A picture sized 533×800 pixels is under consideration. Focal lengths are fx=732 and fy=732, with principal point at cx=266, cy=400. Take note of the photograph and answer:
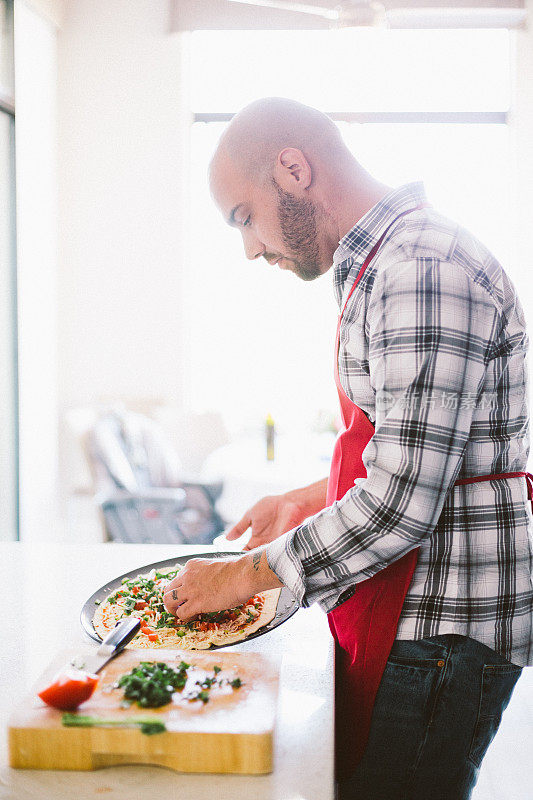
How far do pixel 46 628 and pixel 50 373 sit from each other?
366 centimetres

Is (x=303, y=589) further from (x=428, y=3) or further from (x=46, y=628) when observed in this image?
(x=428, y=3)

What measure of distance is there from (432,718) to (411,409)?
42 cm

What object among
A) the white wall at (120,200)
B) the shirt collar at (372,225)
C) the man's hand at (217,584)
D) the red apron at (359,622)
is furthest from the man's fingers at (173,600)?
the white wall at (120,200)

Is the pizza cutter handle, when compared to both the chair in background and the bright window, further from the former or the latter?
the bright window

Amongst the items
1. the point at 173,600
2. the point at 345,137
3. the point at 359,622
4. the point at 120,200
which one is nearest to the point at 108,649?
the point at 173,600

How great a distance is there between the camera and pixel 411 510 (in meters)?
0.86

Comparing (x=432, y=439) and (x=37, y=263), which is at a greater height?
(x=37, y=263)

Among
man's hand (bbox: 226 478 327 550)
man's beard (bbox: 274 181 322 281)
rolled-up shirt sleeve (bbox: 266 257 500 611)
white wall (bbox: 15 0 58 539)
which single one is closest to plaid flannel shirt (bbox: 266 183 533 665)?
rolled-up shirt sleeve (bbox: 266 257 500 611)

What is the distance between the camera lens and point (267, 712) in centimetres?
74

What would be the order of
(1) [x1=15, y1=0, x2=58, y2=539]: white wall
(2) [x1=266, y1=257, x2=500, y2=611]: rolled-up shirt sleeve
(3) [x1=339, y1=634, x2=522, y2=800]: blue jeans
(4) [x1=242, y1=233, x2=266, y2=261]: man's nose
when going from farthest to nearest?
A: 1. (1) [x1=15, y1=0, x2=58, y2=539]: white wall
2. (4) [x1=242, y1=233, x2=266, y2=261]: man's nose
3. (3) [x1=339, y1=634, x2=522, y2=800]: blue jeans
4. (2) [x1=266, y1=257, x2=500, y2=611]: rolled-up shirt sleeve

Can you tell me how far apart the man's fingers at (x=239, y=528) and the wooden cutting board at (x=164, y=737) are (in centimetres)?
56

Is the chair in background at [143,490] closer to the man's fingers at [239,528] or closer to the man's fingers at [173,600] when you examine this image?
the man's fingers at [239,528]

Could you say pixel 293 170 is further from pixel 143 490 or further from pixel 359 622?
pixel 143 490

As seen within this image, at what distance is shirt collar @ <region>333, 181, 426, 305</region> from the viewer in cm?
99
